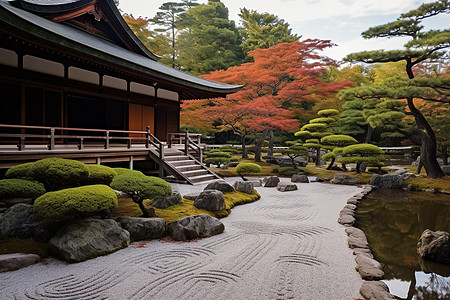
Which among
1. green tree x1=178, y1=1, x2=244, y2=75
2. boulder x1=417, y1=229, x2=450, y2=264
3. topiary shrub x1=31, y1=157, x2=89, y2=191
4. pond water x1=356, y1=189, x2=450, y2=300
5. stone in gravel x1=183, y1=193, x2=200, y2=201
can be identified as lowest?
pond water x1=356, y1=189, x2=450, y2=300

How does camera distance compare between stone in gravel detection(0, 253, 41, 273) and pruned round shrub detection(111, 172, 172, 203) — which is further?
pruned round shrub detection(111, 172, 172, 203)

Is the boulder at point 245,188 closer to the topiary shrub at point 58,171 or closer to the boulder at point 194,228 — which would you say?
the boulder at point 194,228

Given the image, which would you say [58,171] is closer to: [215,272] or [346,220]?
[215,272]

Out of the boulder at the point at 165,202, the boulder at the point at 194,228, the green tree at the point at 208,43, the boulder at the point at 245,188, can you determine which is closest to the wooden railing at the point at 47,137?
the boulder at the point at 165,202

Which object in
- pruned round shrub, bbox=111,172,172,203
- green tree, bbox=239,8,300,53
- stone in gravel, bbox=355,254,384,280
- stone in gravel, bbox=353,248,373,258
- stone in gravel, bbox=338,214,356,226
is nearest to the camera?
stone in gravel, bbox=355,254,384,280

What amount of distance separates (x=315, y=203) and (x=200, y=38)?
26728 mm

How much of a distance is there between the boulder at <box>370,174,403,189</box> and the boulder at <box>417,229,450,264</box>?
30.3ft

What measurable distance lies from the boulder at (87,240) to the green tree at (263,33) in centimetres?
2611

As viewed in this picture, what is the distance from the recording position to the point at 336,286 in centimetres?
403

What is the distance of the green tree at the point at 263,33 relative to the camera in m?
28.5

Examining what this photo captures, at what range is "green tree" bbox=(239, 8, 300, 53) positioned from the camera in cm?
2845

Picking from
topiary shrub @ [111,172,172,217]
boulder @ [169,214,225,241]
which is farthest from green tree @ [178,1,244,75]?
boulder @ [169,214,225,241]

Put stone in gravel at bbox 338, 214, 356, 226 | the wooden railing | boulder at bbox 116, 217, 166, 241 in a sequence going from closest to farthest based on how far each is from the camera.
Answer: boulder at bbox 116, 217, 166, 241
stone in gravel at bbox 338, 214, 356, 226
the wooden railing

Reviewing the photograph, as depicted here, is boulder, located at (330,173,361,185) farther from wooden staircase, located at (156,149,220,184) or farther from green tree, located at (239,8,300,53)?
green tree, located at (239,8,300,53)
